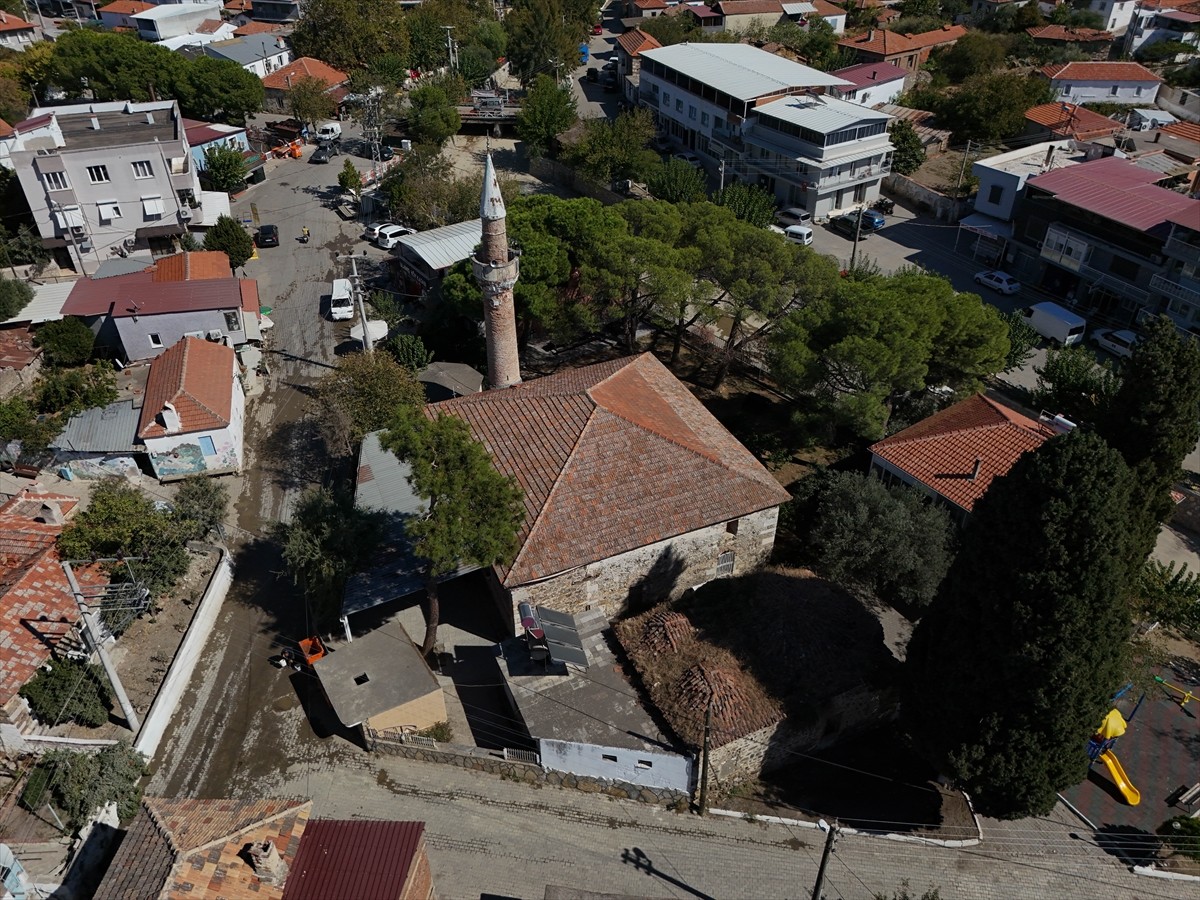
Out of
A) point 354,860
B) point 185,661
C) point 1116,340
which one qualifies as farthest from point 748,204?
point 354,860

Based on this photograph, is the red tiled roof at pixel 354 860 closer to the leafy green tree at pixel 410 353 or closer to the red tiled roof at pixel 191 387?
the red tiled roof at pixel 191 387

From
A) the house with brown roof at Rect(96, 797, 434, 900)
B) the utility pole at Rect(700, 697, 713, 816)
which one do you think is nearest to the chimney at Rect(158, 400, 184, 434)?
the house with brown roof at Rect(96, 797, 434, 900)

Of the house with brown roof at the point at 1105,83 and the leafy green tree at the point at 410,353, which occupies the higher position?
the house with brown roof at the point at 1105,83

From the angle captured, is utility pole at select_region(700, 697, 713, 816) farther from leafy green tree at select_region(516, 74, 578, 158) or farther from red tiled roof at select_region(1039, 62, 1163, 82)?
red tiled roof at select_region(1039, 62, 1163, 82)

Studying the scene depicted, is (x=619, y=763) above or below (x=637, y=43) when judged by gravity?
below

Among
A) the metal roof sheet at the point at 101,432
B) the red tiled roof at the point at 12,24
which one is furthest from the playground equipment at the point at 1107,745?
the red tiled roof at the point at 12,24

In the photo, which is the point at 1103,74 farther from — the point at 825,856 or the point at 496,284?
the point at 825,856

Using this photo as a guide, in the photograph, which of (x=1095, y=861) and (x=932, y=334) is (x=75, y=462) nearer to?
(x=932, y=334)
